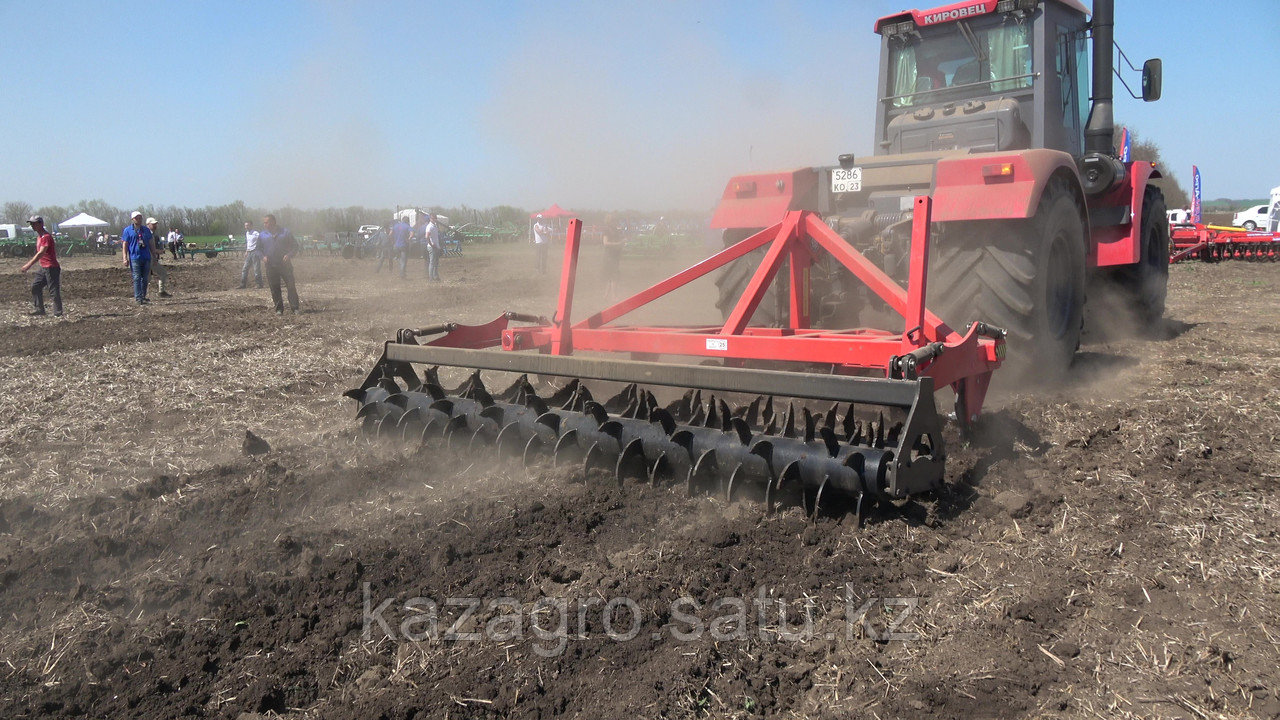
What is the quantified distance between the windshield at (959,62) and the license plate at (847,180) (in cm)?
147

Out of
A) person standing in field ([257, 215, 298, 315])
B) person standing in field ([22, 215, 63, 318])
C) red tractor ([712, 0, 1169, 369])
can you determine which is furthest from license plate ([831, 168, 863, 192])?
person standing in field ([22, 215, 63, 318])

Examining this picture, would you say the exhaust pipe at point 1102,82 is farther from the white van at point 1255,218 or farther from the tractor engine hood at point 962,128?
the white van at point 1255,218

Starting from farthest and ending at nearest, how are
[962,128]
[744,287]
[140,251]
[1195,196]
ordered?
1. [1195,196]
2. [140,251]
3. [962,128]
4. [744,287]

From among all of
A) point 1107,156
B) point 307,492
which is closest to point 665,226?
point 1107,156

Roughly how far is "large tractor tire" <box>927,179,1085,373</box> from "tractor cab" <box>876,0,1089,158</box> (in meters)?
1.03

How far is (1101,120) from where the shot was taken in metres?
6.76

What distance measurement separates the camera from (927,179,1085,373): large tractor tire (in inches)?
190

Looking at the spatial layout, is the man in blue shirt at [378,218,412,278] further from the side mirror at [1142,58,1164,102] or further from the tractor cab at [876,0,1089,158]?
the side mirror at [1142,58,1164,102]

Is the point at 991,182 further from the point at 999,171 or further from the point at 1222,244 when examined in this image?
the point at 1222,244

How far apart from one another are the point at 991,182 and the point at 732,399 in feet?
6.06

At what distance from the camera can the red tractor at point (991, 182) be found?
16.0 feet

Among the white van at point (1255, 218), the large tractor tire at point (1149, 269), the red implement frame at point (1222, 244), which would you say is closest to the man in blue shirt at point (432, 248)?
the large tractor tire at point (1149, 269)

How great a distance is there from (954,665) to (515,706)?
1.21 m

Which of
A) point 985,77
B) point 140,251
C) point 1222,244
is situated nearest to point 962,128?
point 985,77
